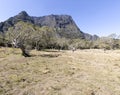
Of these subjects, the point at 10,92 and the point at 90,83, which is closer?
the point at 10,92

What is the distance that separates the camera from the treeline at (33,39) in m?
42.3

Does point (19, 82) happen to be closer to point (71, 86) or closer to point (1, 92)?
point (1, 92)

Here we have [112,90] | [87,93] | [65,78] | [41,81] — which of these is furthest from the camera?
[65,78]

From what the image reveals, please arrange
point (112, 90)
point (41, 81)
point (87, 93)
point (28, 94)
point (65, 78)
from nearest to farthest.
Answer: point (28, 94), point (87, 93), point (112, 90), point (41, 81), point (65, 78)

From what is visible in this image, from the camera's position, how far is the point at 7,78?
59.5ft

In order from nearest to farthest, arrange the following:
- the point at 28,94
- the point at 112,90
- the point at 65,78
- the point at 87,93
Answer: the point at 28,94, the point at 87,93, the point at 112,90, the point at 65,78

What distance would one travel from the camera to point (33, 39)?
59.2m

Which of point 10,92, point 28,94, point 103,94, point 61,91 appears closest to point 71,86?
point 61,91

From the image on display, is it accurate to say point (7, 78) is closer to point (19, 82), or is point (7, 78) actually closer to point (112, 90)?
point (19, 82)

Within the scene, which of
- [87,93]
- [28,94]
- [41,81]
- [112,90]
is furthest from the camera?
[41,81]

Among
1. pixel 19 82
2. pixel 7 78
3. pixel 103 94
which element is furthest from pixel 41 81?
pixel 103 94

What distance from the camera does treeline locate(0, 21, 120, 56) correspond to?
139ft

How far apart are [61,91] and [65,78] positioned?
13.8 feet

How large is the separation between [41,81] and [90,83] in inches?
189
